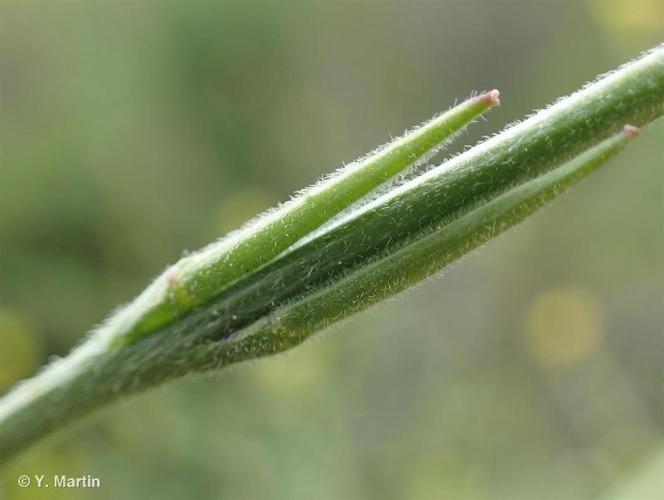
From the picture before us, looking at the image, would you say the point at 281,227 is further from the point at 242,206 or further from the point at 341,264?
the point at 242,206

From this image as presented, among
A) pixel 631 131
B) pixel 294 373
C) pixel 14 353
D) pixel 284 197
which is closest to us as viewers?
pixel 631 131

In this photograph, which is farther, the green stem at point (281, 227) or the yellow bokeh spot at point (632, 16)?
the yellow bokeh spot at point (632, 16)

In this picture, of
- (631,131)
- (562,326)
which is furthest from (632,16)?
(631,131)

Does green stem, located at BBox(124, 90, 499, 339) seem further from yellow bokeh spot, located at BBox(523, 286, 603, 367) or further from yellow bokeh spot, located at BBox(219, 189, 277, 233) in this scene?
yellow bokeh spot, located at BBox(523, 286, 603, 367)

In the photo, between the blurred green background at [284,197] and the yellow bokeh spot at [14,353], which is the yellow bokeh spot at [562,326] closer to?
the blurred green background at [284,197]

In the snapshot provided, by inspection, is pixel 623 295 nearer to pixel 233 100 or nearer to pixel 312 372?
pixel 312 372

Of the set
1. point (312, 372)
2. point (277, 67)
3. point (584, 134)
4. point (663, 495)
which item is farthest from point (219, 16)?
point (584, 134)

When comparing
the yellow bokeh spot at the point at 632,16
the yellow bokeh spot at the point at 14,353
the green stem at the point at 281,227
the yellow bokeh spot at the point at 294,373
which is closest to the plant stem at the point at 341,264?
the green stem at the point at 281,227
